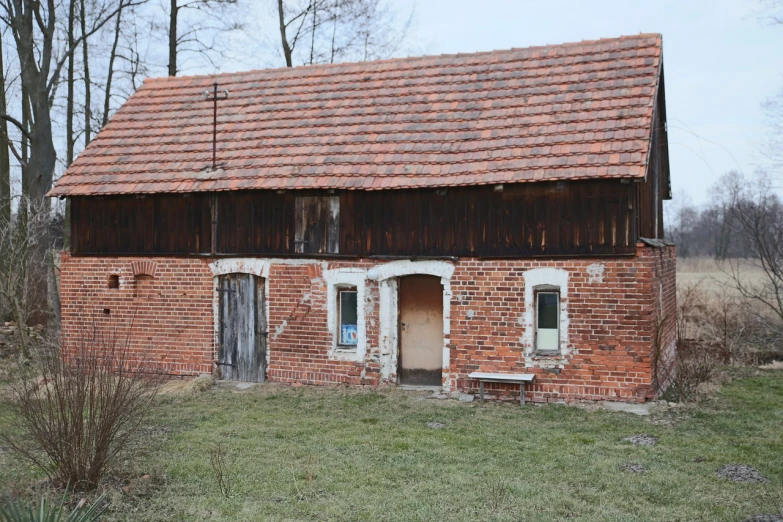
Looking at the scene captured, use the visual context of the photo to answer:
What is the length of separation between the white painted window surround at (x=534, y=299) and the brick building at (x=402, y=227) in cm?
3

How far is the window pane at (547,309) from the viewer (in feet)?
38.9

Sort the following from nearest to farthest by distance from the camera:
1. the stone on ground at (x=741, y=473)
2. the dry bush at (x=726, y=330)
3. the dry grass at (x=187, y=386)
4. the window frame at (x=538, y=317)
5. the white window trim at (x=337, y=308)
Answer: the stone on ground at (x=741, y=473) → the window frame at (x=538, y=317) → the dry grass at (x=187, y=386) → the white window trim at (x=337, y=308) → the dry bush at (x=726, y=330)

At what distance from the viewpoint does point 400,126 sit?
44.5 ft

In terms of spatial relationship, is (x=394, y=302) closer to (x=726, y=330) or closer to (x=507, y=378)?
(x=507, y=378)

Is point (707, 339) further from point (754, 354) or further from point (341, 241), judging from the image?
point (341, 241)

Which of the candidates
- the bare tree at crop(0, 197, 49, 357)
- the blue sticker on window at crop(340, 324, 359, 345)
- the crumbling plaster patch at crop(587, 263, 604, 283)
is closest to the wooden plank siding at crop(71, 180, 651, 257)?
the crumbling plaster patch at crop(587, 263, 604, 283)

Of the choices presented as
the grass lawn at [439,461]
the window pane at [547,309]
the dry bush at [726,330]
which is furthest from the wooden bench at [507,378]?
the dry bush at [726,330]

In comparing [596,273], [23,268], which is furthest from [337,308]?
[23,268]

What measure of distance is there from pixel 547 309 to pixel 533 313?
0.25 metres

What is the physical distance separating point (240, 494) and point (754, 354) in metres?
13.8

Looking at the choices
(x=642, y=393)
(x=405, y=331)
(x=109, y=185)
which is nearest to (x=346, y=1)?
(x=109, y=185)

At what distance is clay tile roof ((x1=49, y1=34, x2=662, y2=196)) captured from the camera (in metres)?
12.0

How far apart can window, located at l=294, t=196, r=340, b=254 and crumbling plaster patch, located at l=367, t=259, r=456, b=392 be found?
0.97 meters

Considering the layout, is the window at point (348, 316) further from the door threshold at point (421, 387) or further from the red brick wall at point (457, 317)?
the door threshold at point (421, 387)
